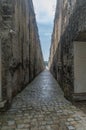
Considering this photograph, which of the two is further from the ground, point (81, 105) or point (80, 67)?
point (80, 67)

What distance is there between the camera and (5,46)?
173 inches

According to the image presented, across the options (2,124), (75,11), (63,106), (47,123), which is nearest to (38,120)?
(47,123)

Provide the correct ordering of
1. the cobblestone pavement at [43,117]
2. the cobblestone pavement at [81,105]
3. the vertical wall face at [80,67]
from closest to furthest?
the cobblestone pavement at [43,117] → the cobblestone pavement at [81,105] → the vertical wall face at [80,67]

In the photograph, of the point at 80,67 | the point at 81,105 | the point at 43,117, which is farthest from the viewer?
the point at 80,67

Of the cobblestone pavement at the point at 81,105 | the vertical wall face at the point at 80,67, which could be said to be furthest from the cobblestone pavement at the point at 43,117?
the vertical wall face at the point at 80,67

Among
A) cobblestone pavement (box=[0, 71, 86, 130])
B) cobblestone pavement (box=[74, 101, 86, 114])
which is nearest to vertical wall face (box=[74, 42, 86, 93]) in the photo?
cobblestone pavement (box=[74, 101, 86, 114])

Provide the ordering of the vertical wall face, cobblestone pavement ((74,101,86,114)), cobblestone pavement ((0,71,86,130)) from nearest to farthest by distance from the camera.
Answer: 1. cobblestone pavement ((0,71,86,130))
2. cobblestone pavement ((74,101,86,114))
3. the vertical wall face

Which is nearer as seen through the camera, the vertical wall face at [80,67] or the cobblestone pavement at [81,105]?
the cobblestone pavement at [81,105]

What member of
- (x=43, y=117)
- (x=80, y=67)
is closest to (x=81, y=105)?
(x=80, y=67)

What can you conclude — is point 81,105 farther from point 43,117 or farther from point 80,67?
point 43,117

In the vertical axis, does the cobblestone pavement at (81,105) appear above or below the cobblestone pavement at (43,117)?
below

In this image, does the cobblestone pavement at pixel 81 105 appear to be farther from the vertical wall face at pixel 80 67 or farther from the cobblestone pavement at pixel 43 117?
the vertical wall face at pixel 80 67

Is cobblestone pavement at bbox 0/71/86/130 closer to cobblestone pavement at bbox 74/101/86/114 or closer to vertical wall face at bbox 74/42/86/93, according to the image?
cobblestone pavement at bbox 74/101/86/114

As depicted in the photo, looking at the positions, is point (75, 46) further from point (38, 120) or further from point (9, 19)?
point (38, 120)
